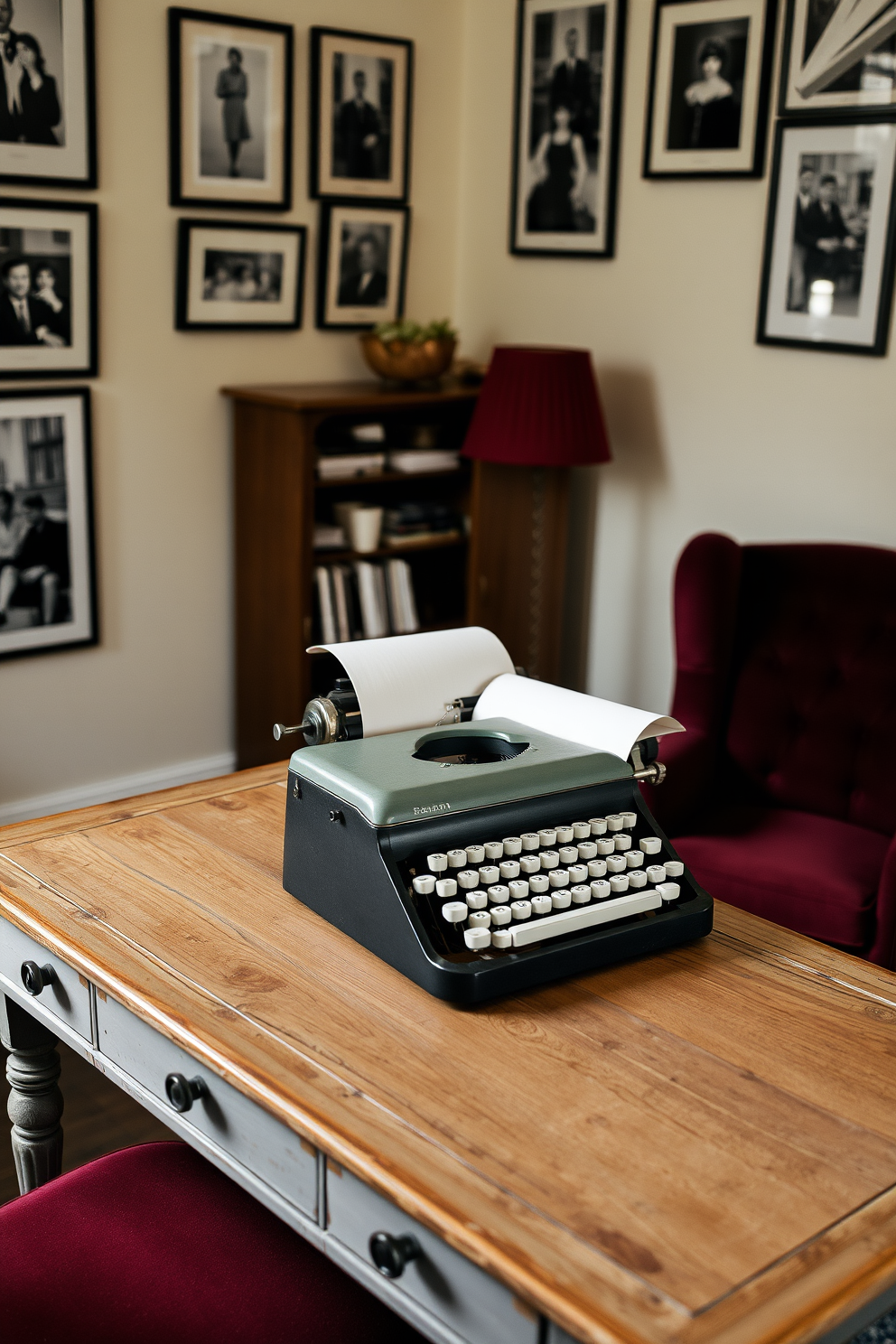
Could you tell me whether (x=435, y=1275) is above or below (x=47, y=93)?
below

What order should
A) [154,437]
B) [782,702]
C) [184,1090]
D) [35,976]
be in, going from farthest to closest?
[154,437], [782,702], [35,976], [184,1090]

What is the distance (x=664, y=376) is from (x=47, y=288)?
6.13 feet

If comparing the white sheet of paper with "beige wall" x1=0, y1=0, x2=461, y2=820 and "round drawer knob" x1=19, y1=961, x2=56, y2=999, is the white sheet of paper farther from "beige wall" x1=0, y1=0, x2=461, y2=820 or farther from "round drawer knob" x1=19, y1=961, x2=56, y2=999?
"beige wall" x1=0, y1=0, x2=461, y2=820

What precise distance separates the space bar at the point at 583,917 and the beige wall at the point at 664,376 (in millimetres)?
2209

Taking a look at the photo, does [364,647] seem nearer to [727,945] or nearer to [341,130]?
[727,945]

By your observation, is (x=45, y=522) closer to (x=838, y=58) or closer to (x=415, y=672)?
(x=415, y=672)

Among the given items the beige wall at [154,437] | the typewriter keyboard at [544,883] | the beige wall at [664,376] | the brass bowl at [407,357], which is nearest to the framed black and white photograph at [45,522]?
the beige wall at [154,437]

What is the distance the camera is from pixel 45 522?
3.70 meters

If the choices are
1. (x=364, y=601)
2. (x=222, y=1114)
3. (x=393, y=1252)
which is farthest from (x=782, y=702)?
(x=393, y=1252)

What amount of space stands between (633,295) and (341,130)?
1087mm

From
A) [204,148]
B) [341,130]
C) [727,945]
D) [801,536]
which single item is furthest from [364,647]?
[341,130]

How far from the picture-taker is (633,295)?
13.3 feet

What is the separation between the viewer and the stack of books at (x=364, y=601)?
397 cm

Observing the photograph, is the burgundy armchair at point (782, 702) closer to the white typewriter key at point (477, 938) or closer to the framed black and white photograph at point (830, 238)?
the framed black and white photograph at point (830, 238)
